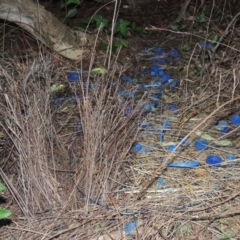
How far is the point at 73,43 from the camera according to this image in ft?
10.9

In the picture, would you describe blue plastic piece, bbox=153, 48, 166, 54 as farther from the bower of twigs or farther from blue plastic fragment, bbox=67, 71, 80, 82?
the bower of twigs

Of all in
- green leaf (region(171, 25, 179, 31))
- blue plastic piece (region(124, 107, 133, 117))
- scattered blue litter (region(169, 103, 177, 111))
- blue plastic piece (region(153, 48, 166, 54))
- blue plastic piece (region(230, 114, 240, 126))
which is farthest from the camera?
green leaf (region(171, 25, 179, 31))

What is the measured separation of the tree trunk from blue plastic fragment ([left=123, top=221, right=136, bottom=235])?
127cm

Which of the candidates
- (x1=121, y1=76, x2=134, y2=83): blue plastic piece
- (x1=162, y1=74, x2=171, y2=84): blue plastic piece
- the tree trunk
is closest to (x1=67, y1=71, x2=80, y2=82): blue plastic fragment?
the tree trunk

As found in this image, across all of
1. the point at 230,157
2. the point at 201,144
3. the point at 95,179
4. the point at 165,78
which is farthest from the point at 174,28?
the point at 95,179

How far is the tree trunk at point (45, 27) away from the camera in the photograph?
118 inches

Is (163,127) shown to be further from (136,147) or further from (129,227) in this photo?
(129,227)

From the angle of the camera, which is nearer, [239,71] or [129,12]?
[239,71]

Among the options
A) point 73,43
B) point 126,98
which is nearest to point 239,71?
point 126,98

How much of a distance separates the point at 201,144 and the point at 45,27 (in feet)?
4.45

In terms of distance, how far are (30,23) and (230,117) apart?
4.34 ft

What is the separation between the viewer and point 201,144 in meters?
2.37

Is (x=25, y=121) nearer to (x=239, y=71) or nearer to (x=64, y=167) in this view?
(x=64, y=167)

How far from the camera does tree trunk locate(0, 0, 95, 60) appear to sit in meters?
3.00
